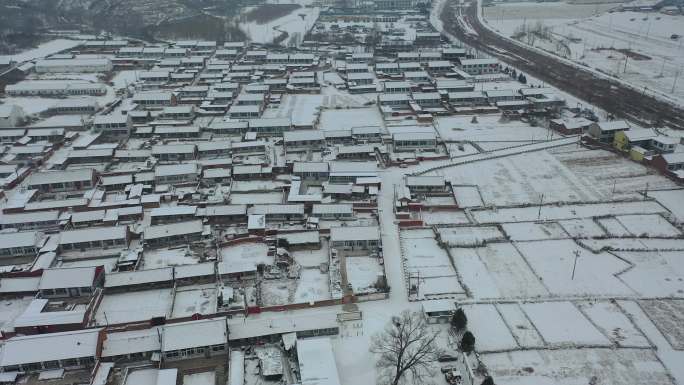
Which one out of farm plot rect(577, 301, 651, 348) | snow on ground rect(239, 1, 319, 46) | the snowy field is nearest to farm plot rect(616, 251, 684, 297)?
farm plot rect(577, 301, 651, 348)

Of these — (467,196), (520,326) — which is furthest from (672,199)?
(520,326)

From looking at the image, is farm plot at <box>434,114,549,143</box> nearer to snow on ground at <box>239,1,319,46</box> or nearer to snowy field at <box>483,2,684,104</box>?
snowy field at <box>483,2,684,104</box>

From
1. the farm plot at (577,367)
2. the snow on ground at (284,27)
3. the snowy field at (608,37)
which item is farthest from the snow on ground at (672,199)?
the snow on ground at (284,27)

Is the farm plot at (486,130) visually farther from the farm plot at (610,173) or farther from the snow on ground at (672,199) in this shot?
the snow on ground at (672,199)

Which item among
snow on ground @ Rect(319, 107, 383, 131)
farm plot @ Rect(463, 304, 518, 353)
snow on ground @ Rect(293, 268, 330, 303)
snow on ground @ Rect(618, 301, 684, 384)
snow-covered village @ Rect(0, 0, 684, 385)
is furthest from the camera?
snow on ground @ Rect(319, 107, 383, 131)

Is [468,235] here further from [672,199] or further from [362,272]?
[672,199]

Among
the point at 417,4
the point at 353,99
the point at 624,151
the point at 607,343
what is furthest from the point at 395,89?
the point at 417,4

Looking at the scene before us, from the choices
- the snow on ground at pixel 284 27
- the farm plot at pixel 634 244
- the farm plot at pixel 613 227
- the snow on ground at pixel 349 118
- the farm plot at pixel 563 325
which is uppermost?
the snow on ground at pixel 284 27
